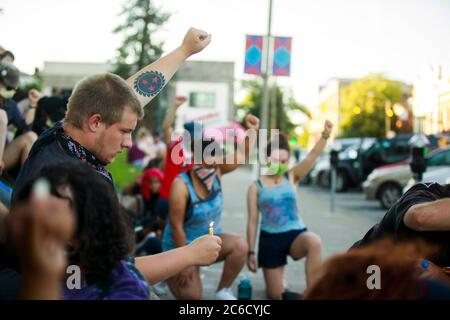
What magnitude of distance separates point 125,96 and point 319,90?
117856mm

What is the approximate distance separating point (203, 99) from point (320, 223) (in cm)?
3969

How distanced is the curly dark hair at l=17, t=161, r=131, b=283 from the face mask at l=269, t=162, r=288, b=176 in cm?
406

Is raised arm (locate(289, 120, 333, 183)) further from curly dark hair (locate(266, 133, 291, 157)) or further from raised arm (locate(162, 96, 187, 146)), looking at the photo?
raised arm (locate(162, 96, 187, 146))

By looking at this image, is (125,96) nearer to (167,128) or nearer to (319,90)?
(167,128)

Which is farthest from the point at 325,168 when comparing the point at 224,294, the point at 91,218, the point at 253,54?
the point at 91,218

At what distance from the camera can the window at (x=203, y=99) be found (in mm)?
50141

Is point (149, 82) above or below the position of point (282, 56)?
below

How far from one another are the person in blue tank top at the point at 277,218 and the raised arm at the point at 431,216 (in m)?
3.02

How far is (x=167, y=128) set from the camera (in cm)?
651

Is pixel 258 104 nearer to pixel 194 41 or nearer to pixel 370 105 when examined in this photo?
pixel 370 105

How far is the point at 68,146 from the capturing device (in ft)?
8.31

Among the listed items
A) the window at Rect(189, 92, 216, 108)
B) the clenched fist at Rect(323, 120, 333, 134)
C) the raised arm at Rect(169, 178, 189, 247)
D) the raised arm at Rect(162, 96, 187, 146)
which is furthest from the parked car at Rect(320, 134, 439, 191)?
the window at Rect(189, 92, 216, 108)
